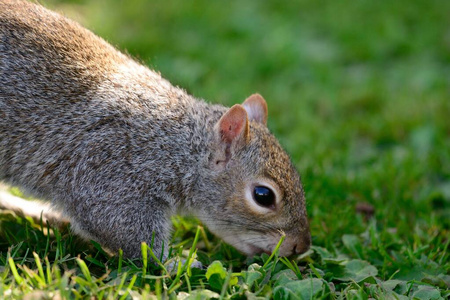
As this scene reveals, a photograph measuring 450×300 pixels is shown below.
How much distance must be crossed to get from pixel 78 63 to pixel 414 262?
8.26 feet

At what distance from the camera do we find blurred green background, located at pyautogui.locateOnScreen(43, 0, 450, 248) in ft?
16.3

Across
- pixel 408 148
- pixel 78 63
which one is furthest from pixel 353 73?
pixel 78 63

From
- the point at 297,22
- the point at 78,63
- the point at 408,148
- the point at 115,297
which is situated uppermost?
the point at 297,22

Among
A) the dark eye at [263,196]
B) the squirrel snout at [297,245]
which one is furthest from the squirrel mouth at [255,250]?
the dark eye at [263,196]

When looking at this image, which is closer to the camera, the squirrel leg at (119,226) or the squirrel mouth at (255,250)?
the squirrel leg at (119,226)

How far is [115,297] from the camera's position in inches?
114

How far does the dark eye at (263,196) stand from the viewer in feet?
12.3

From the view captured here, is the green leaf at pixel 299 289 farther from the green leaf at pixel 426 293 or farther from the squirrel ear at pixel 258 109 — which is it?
the squirrel ear at pixel 258 109

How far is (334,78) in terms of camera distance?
739 cm

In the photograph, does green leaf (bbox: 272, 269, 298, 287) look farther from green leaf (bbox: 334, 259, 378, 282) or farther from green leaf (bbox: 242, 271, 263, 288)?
green leaf (bbox: 334, 259, 378, 282)

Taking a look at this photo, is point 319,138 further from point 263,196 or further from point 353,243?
point 263,196

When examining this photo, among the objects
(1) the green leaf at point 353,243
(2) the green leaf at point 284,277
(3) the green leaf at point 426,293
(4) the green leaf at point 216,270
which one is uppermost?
(1) the green leaf at point 353,243

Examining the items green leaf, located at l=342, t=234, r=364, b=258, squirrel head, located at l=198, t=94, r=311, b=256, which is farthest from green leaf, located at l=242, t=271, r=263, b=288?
green leaf, located at l=342, t=234, r=364, b=258

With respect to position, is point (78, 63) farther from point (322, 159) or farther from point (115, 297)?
point (322, 159)
